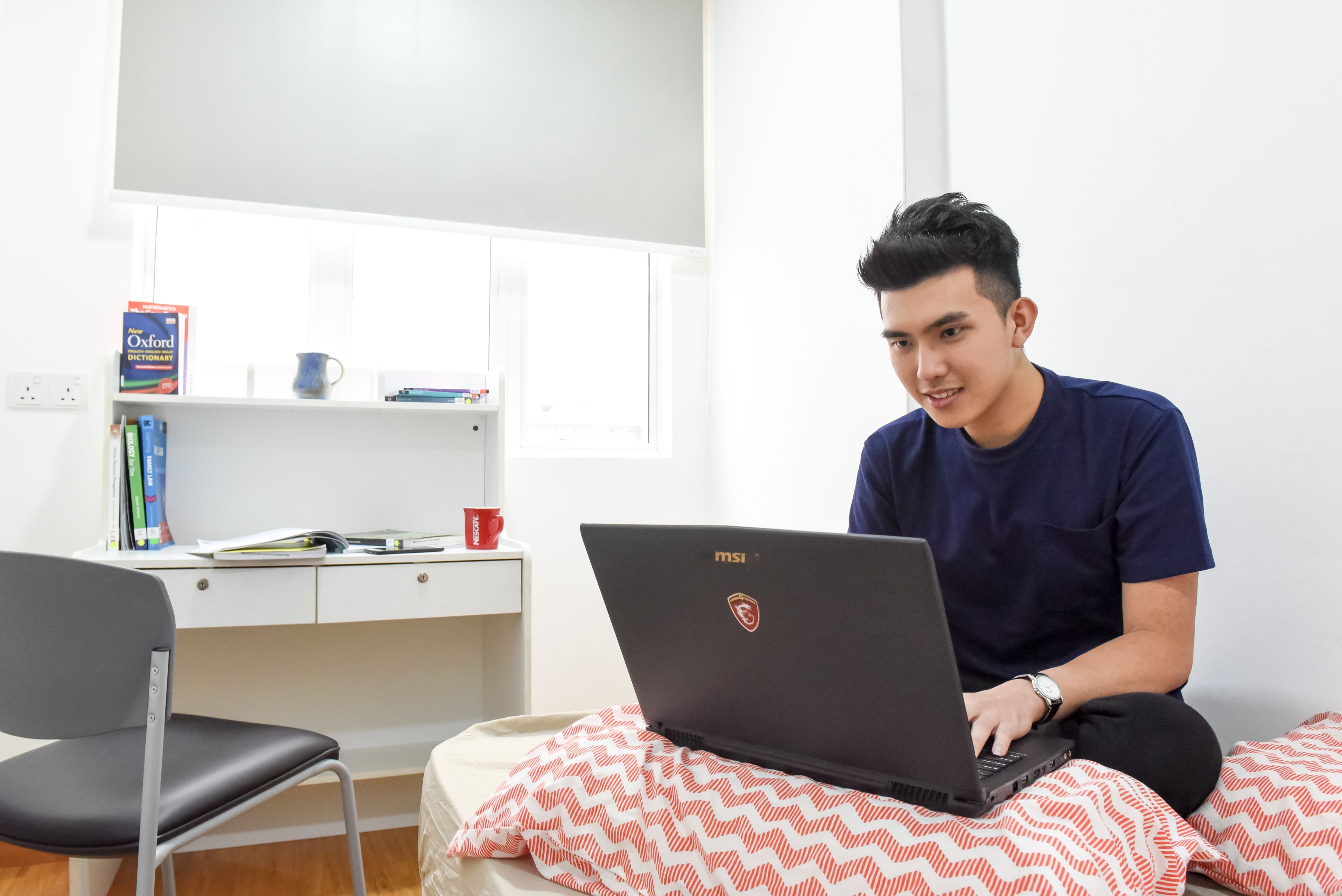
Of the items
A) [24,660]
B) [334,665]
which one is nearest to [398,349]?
[334,665]

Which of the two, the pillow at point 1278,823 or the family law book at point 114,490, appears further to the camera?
the family law book at point 114,490

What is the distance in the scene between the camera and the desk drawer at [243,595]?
67.2 inches

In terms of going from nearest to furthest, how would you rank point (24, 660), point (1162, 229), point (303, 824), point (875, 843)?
point (875, 843) < point (24, 660) < point (1162, 229) < point (303, 824)

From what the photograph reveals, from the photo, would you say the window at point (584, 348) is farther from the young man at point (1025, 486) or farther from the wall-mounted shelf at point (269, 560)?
the young man at point (1025, 486)

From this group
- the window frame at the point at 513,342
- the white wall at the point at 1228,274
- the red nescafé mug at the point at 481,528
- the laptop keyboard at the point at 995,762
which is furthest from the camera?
the window frame at the point at 513,342

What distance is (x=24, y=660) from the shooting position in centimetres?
108

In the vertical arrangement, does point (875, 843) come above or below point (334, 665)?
above

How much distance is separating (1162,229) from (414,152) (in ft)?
6.32

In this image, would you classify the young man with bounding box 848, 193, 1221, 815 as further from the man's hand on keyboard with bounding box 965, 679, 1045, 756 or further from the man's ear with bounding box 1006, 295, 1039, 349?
the man's hand on keyboard with bounding box 965, 679, 1045, 756

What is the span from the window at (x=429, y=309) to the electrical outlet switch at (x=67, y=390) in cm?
26

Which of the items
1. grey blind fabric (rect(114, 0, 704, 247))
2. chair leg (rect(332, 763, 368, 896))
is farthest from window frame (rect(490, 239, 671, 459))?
chair leg (rect(332, 763, 368, 896))

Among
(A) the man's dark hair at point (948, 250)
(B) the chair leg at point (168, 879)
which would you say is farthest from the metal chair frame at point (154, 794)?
(A) the man's dark hair at point (948, 250)

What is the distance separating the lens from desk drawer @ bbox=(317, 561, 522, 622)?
5.89 feet

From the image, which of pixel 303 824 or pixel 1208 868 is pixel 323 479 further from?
pixel 1208 868
